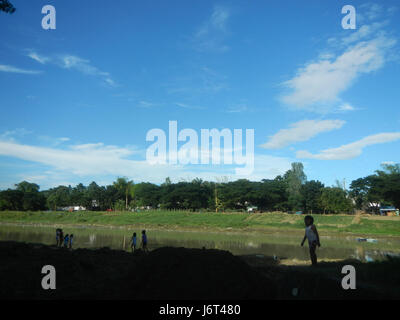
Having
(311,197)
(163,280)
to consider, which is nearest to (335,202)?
(311,197)

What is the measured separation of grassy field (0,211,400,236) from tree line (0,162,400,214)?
39.6 ft

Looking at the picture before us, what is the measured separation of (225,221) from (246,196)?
71.6 feet

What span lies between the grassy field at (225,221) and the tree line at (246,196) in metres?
12.1

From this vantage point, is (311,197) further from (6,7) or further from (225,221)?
(6,7)

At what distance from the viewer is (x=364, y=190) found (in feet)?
262

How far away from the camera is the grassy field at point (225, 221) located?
4525 centimetres

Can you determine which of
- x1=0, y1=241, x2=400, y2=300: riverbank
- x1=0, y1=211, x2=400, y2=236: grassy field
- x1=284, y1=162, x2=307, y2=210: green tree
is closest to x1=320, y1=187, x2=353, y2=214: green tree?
x1=284, y1=162, x2=307, y2=210: green tree

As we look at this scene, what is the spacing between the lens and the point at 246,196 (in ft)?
252

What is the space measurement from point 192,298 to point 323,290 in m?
3.74

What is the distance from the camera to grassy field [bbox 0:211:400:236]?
45250 millimetres

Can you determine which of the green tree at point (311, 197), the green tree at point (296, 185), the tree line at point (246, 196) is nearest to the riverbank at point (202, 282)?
the tree line at point (246, 196)

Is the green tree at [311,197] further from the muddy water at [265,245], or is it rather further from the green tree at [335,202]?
the muddy water at [265,245]

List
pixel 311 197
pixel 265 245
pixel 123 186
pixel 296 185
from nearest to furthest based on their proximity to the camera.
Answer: pixel 265 245 → pixel 311 197 → pixel 296 185 → pixel 123 186
